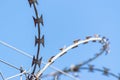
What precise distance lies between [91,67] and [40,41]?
7.28ft

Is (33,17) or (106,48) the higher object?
(106,48)

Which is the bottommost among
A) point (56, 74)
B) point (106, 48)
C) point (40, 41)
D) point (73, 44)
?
point (56, 74)

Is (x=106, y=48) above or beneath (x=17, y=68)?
above

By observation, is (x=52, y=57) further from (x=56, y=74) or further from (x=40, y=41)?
(x=56, y=74)

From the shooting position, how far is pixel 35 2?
65.6 ft

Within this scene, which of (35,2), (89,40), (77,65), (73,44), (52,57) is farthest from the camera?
(89,40)

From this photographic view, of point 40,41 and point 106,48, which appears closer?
point 40,41

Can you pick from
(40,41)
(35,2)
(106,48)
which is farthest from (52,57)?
(106,48)

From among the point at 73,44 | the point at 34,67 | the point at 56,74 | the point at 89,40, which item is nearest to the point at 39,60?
the point at 34,67

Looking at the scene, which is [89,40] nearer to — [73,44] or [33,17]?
[73,44]

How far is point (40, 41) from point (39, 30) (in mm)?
492

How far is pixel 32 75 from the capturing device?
19.6m

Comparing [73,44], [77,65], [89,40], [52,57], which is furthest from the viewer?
[89,40]

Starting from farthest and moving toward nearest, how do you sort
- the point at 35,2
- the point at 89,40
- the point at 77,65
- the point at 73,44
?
1. the point at 89,40
2. the point at 73,44
3. the point at 35,2
4. the point at 77,65
